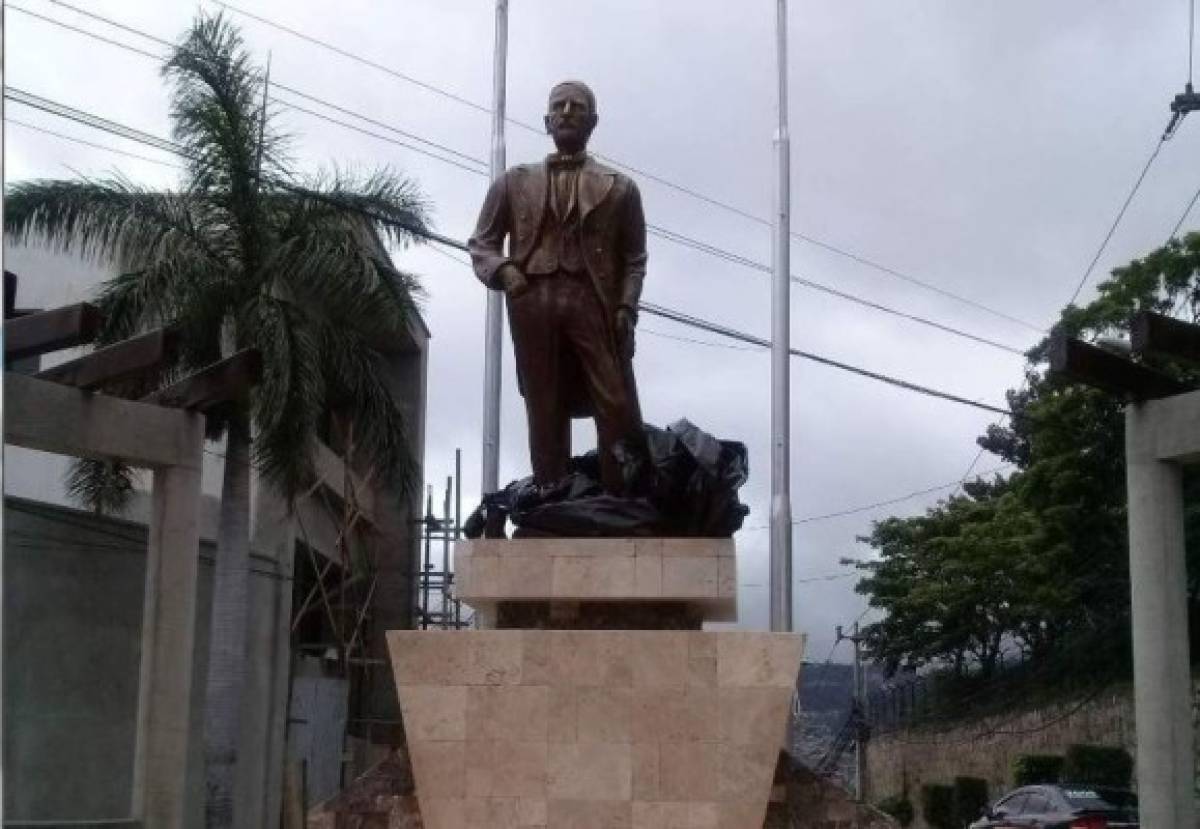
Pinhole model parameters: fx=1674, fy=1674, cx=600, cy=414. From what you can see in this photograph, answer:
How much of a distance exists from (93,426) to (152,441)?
62 cm

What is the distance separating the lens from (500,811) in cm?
887

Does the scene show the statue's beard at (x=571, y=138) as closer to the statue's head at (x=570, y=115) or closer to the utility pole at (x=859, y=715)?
the statue's head at (x=570, y=115)

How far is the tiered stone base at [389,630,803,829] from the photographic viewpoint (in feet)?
28.9

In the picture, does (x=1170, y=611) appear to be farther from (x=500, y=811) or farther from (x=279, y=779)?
(x=279, y=779)

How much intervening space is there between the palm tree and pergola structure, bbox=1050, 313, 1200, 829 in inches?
321

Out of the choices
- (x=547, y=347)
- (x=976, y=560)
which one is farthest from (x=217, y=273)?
(x=976, y=560)

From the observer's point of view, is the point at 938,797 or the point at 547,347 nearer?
the point at 547,347

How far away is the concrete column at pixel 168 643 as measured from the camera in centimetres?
1366

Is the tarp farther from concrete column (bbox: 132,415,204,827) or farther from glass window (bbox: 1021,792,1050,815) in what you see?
Result: glass window (bbox: 1021,792,1050,815)

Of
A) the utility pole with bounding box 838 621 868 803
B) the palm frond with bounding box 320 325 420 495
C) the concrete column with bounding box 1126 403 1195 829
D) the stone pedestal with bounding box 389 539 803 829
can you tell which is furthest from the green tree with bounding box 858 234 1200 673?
the stone pedestal with bounding box 389 539 803 829

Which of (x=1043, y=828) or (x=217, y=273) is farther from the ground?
(x=217, y=273)

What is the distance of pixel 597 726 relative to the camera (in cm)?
891

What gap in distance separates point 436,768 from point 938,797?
24.8 meters

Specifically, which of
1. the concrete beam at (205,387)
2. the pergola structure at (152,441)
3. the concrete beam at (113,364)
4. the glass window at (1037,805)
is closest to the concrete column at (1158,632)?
the glass window at (1037,805)
